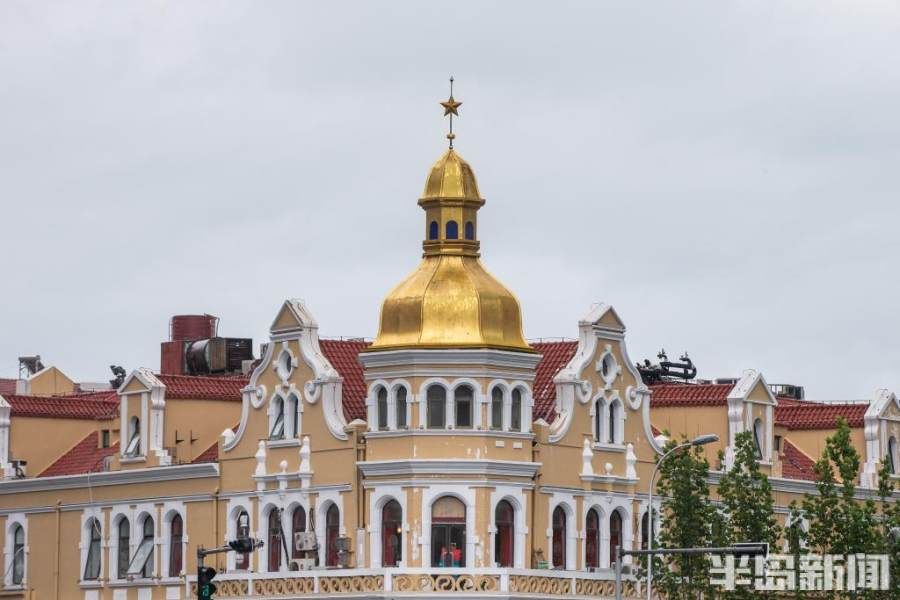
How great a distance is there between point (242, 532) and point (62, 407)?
14025mm

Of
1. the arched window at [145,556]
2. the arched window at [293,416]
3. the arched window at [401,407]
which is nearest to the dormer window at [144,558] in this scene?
the arched window at [145,556]

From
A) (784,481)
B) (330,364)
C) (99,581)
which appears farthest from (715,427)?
(99,581)

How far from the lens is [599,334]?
342 feet

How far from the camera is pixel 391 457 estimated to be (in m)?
99.4

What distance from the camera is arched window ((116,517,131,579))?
110062 millimetres

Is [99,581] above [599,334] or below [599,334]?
below

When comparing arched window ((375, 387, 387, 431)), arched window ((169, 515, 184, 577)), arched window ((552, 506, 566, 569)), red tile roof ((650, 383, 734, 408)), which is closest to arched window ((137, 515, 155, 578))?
A: arched window ((169, 515, 184, 577))

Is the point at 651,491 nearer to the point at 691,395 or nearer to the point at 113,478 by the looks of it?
the point at 691,395

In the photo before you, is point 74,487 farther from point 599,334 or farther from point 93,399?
point 599,334

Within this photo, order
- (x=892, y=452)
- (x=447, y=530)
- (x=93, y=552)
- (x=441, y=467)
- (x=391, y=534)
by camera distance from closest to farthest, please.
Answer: (x=441, y=467)
(x=447, y=530)
(x=391, y=534)
(x=93, y=552)
(x=892, y=452)

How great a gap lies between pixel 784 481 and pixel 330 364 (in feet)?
68.3

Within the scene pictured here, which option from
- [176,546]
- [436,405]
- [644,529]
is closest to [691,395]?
[644,529]

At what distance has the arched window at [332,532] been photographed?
101312mm

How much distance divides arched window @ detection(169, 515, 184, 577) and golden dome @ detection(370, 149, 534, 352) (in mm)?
13019
